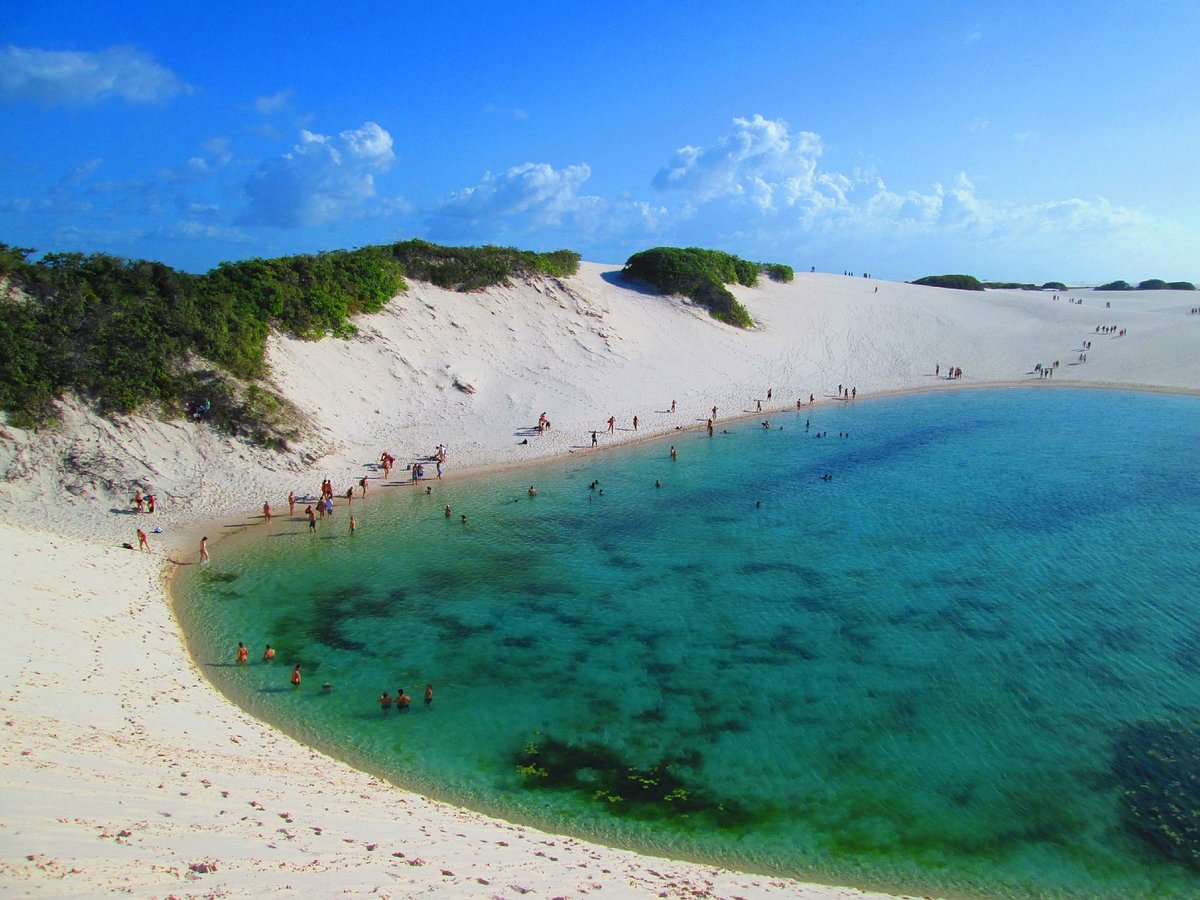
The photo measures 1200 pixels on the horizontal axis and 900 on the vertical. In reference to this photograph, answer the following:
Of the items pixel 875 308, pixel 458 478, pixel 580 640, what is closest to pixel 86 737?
pixel 580 640

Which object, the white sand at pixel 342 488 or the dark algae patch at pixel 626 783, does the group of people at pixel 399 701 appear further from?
the dark algae patch at pixel 626 783

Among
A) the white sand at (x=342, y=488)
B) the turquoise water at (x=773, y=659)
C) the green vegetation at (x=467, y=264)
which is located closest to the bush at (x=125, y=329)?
the white sand at (x=342, y=488)

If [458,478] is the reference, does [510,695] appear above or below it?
below

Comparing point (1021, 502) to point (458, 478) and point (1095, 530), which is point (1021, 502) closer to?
point (1095, 530)

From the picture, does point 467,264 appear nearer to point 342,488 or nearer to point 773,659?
point 342,488

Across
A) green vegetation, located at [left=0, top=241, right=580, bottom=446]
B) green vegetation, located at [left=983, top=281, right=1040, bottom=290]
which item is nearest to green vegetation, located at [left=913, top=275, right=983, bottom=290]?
green vegetation, located at [left=983, top=281, right=1040, bottom=290]

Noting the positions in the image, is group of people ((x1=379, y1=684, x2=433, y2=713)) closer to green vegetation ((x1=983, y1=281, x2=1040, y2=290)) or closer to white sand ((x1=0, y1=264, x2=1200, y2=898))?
white sand ((x1=0, y1=264, x2=1200, y2=898))
